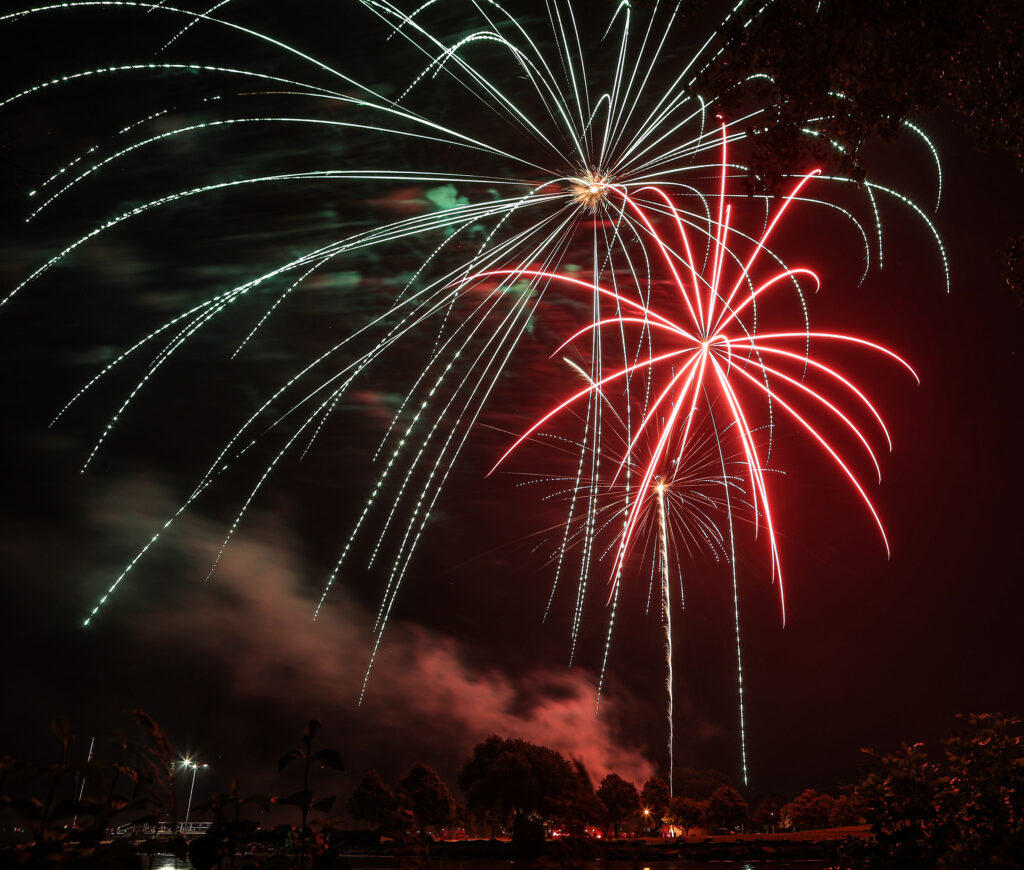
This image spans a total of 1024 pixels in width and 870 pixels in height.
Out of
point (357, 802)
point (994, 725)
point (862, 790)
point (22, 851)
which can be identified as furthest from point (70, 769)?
point (357, 802)

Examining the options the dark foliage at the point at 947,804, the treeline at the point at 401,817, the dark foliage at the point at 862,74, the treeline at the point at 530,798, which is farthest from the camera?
the treeline at the point at 530,798

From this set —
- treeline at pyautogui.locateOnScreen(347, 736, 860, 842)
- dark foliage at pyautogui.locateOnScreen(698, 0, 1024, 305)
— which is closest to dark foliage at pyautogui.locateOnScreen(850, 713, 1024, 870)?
dark foliage at pyautogui.locateOnScreen(698, 0, 1024, 305)

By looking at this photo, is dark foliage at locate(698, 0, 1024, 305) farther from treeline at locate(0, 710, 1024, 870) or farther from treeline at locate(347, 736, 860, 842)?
treeline at locate(347, 736, 860, 842)

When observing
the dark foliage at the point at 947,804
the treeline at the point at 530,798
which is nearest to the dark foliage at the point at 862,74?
the dark foliage at the point at 947,804

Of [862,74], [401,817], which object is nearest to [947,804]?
[401,817]

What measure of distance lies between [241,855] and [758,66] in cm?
1093

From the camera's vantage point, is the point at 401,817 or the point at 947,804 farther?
the point at 947,804

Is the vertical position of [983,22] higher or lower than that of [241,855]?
higher

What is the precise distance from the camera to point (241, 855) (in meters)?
3.03

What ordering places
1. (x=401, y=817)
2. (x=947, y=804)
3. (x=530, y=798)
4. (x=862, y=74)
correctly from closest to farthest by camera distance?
(x=401, y=817), (x=947, y=804), (x=862, y=74), (x=530, y=798)

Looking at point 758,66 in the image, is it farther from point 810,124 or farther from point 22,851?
point 22,851

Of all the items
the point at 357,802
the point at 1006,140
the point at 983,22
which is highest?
the point at 983,22

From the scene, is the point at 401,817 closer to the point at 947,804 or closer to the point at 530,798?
the point at 947,804

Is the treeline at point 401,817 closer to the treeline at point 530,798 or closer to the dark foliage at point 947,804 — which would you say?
the dark foliage at point 947,804
